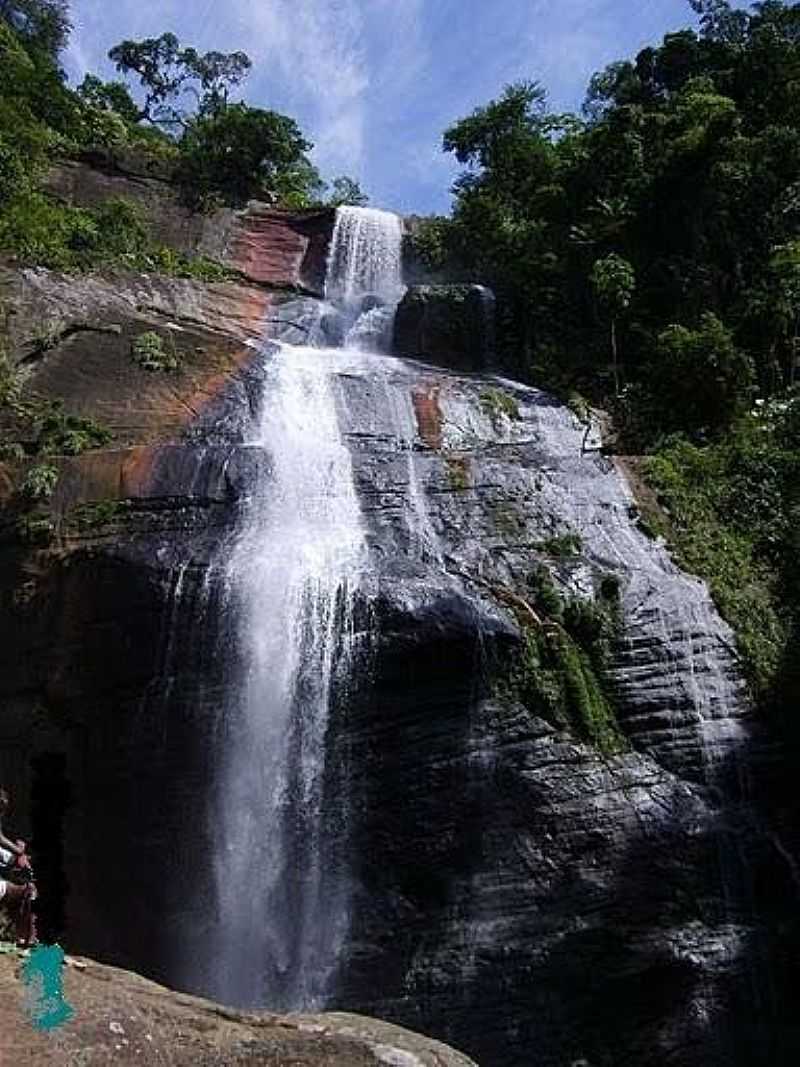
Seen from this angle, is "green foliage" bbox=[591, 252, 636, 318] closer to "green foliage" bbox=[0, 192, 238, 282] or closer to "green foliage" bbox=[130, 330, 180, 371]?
"green foliage" bbox=[130, 330, 180, 371]

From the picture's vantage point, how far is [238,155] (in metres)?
30.8

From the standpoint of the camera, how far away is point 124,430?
17844 mm

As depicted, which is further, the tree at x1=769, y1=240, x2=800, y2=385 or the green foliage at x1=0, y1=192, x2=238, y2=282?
the green foliage at x1=0, y1=192, x2=238, y2=282

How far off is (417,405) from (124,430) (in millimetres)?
5046

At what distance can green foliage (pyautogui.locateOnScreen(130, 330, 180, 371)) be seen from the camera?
757 inches

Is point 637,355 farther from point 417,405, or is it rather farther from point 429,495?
point 429,495

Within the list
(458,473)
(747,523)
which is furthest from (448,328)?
(747,523)

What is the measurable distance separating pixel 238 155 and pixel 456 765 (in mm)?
23714

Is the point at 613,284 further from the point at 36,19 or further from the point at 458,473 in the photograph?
the point at 36,19

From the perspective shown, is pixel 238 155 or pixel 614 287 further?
pixel 238 155

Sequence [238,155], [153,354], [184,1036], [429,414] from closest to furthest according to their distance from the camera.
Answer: [184,1036], [429,414], [153,354], [238,155]

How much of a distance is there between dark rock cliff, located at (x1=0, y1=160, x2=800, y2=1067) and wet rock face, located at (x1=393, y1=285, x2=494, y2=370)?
26.5 feet

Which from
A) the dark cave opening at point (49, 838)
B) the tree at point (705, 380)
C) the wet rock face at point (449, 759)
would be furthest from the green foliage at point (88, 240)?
the dark cave opening at point (49, 838)

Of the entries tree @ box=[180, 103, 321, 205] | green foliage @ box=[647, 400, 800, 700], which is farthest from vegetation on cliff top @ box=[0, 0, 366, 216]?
green foliage @ box=[647, 400, 800, 700]
